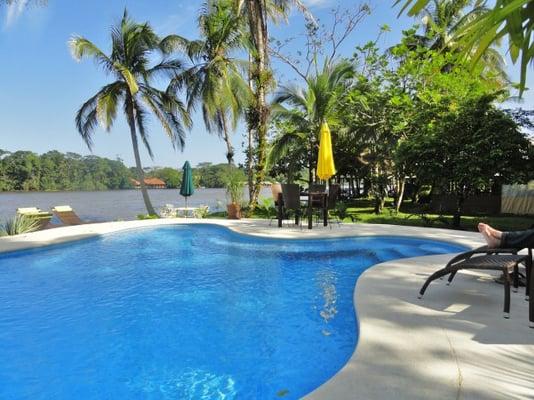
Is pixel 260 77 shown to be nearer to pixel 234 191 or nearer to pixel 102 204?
pixel 234 191

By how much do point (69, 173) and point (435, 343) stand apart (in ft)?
210

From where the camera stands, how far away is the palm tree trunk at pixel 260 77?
14461mm

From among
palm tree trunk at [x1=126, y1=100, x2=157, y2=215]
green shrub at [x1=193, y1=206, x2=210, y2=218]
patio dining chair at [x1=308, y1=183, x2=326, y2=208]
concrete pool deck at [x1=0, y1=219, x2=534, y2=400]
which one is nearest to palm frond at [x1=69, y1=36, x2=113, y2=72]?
palm tree trunk at [x1=126, y1=100, x2=157, y2=215]

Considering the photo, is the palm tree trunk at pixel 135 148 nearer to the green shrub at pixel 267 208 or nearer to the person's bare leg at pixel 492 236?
the green shrub at pixel 267 208

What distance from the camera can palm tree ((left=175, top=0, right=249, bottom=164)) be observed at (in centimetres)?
1605

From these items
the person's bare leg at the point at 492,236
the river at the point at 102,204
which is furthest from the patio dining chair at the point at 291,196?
the river at the point at 102,204

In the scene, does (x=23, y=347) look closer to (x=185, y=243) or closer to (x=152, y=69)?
(x=185, y=243)

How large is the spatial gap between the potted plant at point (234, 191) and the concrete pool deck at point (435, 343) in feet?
29.7

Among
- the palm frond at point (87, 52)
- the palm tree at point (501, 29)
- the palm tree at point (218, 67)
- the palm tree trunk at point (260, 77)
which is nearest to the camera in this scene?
the palm tree at point (501, 29)

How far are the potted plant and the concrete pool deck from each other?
9.06 m

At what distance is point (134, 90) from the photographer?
15.2 meters

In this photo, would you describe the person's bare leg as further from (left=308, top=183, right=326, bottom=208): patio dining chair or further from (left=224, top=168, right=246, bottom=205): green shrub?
(left=224, top=168, right=246, bottom=205): green shrub

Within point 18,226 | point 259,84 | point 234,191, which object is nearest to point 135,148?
point 234,191

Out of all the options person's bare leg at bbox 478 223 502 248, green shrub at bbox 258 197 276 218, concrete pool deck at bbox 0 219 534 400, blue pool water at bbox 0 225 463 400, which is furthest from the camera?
green shrub at bbox 258 197 276 218
